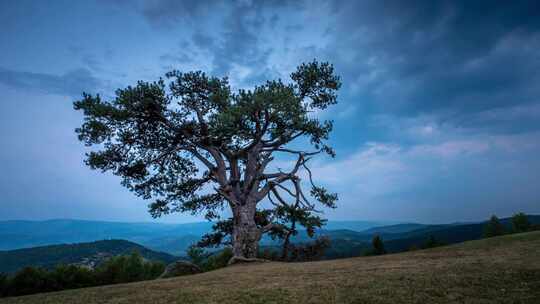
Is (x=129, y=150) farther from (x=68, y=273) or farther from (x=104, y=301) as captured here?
(x=104, y=301)

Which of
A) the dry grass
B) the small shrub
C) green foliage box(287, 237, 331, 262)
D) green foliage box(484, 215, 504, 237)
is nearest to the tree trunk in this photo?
green foliage box(287, 237, 331, 262)

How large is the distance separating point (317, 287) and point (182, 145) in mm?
17317

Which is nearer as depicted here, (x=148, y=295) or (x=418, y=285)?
(x=418, y=285)

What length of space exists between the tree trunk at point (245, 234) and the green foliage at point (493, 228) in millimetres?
59854

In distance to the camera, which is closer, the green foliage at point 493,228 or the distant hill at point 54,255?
the green foliage at point 493,228

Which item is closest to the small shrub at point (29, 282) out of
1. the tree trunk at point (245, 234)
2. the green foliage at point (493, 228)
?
the tree trunk at point (245, 234)

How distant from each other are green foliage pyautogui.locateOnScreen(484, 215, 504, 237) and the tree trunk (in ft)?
196

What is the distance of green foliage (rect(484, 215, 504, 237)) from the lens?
59.8 m

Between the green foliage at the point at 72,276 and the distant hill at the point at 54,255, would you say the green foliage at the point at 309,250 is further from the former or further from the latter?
the distant hill at the point at 54,255

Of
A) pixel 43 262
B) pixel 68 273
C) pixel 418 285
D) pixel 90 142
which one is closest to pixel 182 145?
pixel 90 142

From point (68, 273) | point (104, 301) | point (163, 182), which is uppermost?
point (163, 182)

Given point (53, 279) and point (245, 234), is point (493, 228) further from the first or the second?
point (53, 279)

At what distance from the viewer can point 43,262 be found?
12862 cm

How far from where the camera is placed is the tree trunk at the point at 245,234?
19.6 metres
